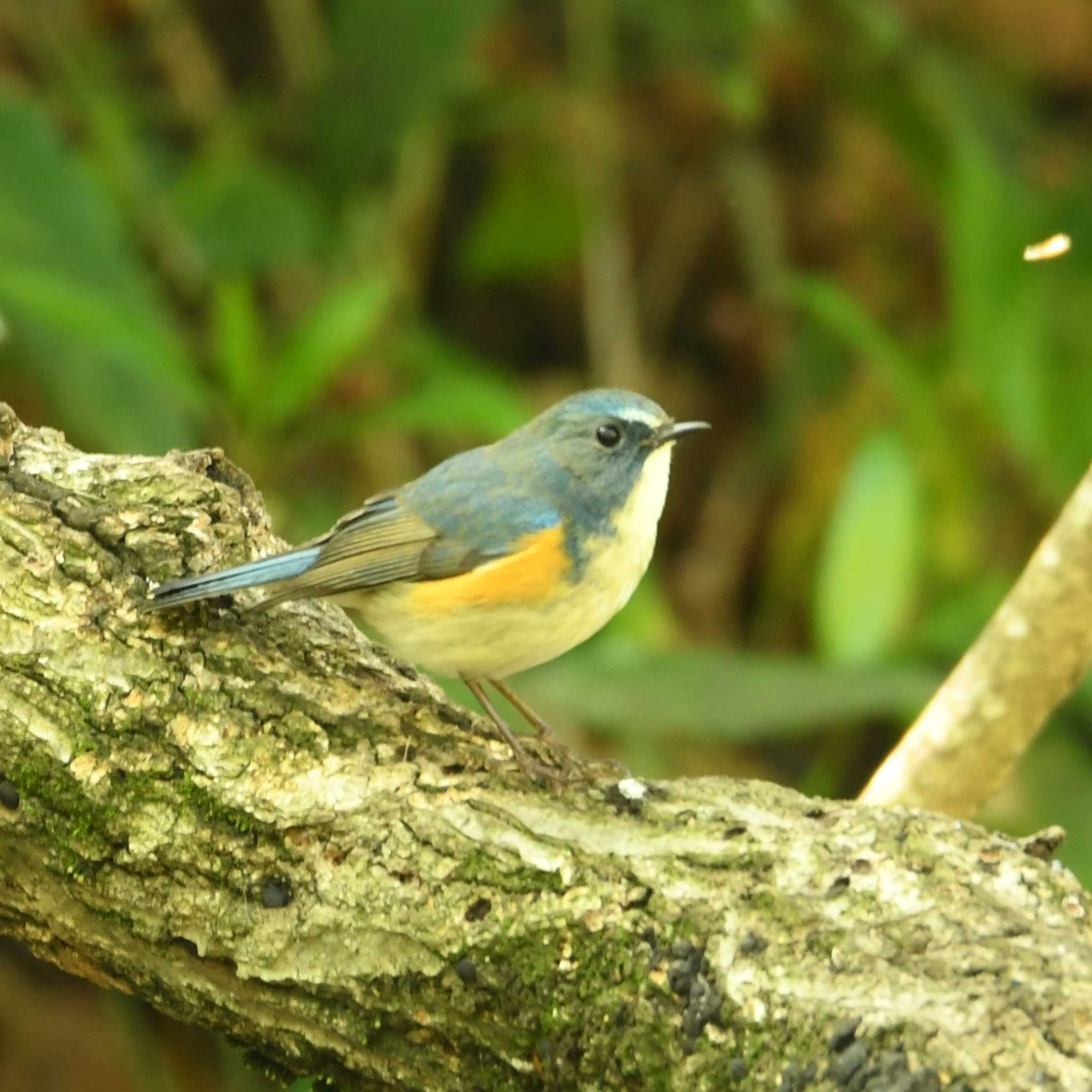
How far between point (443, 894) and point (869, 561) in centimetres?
267

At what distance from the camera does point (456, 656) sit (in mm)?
3162

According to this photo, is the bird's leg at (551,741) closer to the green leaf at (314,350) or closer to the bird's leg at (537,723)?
the bird's leg at (537,723)

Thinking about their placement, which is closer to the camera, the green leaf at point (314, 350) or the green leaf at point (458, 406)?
the green leaf at point (314, 350)

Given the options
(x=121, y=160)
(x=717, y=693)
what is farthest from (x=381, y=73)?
(x=717, y=693)

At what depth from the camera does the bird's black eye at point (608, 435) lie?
341 centimetres

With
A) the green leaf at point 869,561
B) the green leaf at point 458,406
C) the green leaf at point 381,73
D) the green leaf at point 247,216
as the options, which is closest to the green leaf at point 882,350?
the green leaf at point 869,561

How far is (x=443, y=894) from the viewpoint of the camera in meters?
2.40

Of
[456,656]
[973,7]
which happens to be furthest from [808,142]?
[456,656]

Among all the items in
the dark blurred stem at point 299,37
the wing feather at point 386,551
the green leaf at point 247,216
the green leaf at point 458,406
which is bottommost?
the wing feather at point 386,551

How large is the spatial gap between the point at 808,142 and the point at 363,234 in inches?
113

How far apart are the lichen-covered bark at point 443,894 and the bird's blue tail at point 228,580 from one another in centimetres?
6

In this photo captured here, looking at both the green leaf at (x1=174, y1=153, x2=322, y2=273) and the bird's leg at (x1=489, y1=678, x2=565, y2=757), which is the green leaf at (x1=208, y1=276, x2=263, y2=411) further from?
the bird's leg at (x1=489, y1=678, x2=565, y2=757)

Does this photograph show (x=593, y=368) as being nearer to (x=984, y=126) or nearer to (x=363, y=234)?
(x=363, y=234)

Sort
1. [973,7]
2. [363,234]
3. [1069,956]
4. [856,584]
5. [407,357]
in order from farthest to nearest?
[973,7] < [363,234] < [407,357] < [856,584] < [1069,956]
